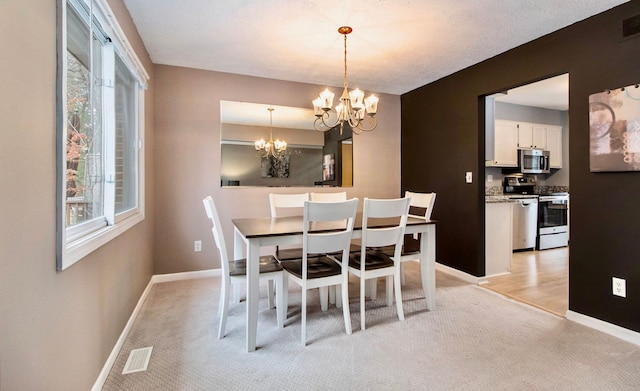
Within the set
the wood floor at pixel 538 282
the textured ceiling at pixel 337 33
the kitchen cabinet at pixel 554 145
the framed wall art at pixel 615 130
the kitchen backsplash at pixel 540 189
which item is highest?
the textured ceiling at pixel 337 33

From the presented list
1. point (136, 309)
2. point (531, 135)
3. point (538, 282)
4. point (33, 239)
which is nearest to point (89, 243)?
point (33, 239)

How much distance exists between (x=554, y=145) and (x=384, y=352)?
536 centimetres

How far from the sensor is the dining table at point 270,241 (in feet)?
6.29

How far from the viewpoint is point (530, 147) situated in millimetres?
5109

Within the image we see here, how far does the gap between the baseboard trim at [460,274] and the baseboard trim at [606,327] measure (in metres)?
0.86

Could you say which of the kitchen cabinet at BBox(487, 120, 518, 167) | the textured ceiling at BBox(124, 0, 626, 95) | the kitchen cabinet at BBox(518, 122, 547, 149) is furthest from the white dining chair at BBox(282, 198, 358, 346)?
the kitchen cabinet at BBox(518, 122, 547, 149)

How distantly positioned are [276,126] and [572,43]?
288 centimetres

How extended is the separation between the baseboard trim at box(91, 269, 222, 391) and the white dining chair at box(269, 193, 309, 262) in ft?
3.24

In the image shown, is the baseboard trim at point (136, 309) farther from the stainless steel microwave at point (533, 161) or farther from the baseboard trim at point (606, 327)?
the stainless steel microwave at point (533, 161)

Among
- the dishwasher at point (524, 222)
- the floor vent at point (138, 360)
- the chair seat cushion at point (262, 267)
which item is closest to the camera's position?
the floor vent at point (138, 360)

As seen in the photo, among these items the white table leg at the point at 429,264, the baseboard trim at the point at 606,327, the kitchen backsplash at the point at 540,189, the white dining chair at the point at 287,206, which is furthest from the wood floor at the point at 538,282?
the white dining chair at the point at 287,206

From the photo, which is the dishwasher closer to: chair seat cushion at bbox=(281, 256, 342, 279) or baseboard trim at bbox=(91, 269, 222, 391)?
chair seat cushion at bbox=(281, 256, 342, 279)

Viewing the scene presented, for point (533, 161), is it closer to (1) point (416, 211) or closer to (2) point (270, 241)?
(1) point (416, 211)

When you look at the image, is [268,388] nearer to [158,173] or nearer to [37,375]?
[37,375]
